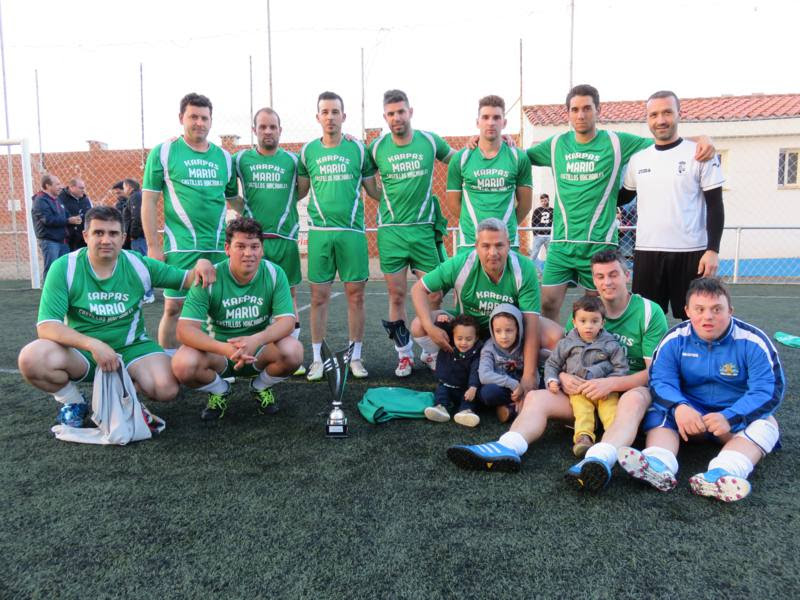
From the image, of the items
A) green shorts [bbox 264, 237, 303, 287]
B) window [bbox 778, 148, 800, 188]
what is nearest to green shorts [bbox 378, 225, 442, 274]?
green shorts [bbox 264, 237, 303, 287]

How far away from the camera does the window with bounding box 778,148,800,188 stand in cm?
1446

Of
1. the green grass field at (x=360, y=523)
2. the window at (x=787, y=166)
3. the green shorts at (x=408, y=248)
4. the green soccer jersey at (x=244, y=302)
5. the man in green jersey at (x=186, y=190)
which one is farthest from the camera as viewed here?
the window at (x=787, y=166)

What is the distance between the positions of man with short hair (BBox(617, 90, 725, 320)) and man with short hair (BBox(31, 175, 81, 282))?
8352 millimetres

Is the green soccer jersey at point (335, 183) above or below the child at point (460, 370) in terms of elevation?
above

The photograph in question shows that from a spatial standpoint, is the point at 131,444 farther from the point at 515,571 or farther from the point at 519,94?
the point at 519,94

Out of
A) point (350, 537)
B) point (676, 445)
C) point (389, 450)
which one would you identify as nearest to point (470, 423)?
point (389, 450)

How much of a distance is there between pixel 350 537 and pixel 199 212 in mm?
2679

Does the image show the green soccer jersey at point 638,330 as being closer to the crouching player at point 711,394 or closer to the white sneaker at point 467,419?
the crouching player at point 711,394

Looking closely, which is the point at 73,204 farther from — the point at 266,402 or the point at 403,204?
the point at 266,402

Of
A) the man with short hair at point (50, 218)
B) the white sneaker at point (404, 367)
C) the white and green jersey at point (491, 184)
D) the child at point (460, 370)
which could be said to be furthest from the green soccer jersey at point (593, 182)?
the man with short hair at point (50, 218)

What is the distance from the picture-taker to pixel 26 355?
9.36 feet

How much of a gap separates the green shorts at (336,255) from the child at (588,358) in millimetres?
1711

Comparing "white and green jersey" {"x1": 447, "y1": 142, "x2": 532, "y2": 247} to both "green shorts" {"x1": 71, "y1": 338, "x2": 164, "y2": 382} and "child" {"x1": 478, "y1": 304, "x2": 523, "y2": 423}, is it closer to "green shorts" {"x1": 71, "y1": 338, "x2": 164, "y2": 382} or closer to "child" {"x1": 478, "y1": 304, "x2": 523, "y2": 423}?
"child" {"x1": 478, "y1": 304, "x2": 523, "y2": 423}

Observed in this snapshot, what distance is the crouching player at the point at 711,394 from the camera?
2.25 m
